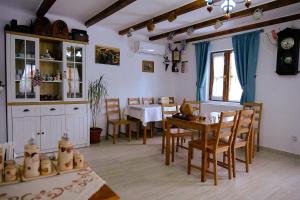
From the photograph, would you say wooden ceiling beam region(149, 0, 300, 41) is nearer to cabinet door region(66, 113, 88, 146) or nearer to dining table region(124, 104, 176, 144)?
dining table region(124, 104, 176, 144)

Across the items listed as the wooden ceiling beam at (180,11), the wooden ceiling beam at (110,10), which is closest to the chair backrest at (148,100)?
the wooden ceiling beam at (180,11)

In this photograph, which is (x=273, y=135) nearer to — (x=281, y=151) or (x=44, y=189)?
(x=281, y=151)

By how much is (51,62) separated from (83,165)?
10.7ft

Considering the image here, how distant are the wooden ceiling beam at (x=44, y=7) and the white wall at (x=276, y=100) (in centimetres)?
384

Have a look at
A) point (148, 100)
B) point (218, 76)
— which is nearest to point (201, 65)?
point (218, 76)

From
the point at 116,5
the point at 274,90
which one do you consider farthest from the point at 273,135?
the point at 116,5

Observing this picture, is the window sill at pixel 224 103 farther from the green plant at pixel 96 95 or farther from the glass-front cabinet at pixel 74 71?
the glass-front cabinet at pixel 74 71

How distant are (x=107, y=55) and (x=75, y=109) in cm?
147

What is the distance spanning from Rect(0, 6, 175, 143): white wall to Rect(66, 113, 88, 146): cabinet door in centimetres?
66

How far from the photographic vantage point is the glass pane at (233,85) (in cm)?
474

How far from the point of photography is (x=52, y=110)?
3.75m

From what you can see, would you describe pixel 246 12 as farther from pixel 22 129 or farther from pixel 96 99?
pixel 22 129

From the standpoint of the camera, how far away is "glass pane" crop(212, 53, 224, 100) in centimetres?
508

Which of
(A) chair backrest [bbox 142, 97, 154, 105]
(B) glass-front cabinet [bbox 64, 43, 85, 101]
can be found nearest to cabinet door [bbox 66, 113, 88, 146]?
(B) glass-front cabinet [bbox 64, 43, 85, 101]
